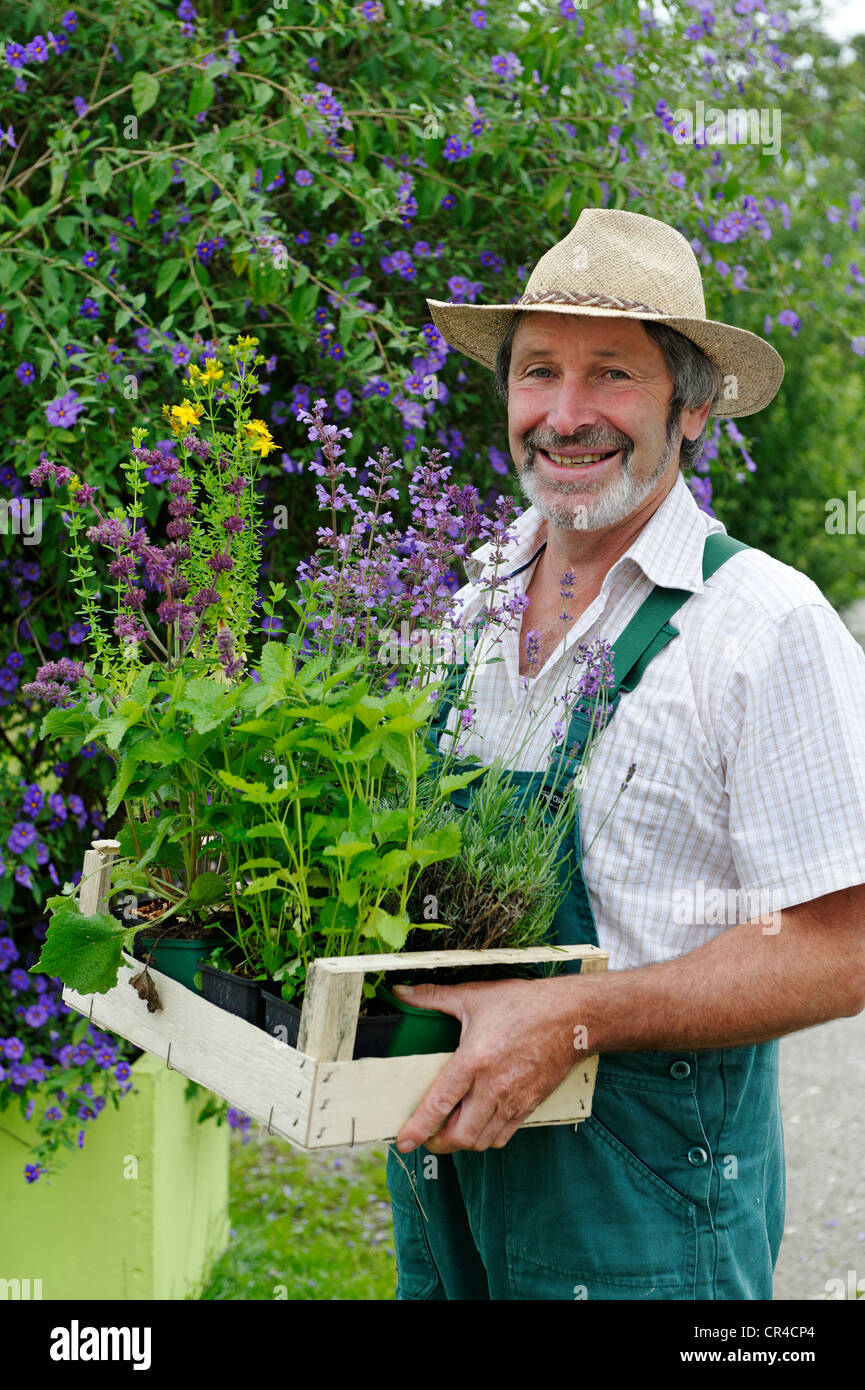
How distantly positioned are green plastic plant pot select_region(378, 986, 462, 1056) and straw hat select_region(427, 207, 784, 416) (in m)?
1.06

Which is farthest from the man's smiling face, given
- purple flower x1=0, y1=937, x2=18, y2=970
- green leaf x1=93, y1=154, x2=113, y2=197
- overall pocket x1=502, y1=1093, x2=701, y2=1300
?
purple flower x1=0, y1=937, x2=18, y2=970

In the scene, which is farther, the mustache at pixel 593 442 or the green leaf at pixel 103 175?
the green leaf at pixel 103 175

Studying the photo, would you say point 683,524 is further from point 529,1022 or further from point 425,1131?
point 425,1131

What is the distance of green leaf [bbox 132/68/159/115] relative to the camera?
2.73 metres

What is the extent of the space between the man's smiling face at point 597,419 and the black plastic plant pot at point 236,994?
0.89m

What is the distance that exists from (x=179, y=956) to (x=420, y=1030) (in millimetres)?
344

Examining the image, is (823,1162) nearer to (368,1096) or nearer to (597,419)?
(597,419)

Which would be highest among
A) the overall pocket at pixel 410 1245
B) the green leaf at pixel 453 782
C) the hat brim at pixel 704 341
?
the hat brim at pixel 704 341

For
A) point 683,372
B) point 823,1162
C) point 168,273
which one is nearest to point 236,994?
point 683,372

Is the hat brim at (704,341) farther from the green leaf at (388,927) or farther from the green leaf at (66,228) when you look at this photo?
the green leaf at (388,927)

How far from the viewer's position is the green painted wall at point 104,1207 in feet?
10.8

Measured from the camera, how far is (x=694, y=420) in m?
2.24

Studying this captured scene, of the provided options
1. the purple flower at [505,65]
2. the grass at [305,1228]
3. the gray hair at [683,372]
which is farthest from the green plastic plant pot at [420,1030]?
the purple flower at [505,65]

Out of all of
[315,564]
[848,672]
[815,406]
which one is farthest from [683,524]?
[815,406]
